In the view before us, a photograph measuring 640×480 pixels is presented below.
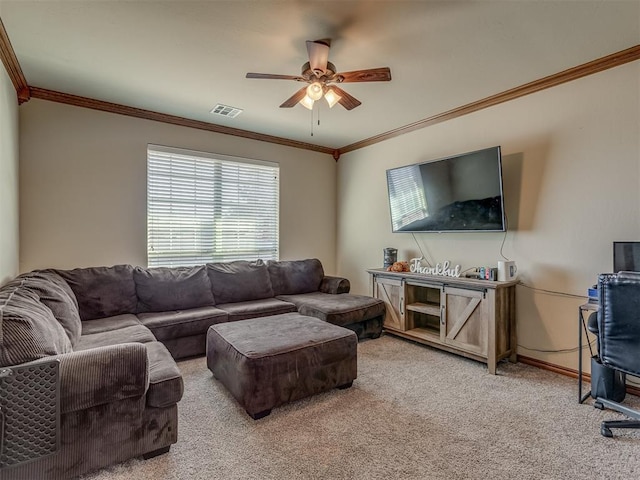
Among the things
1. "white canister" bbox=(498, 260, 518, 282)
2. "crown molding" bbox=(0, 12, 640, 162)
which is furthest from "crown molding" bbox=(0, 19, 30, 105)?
"white canister" bbox=(498, 260, 518, 282)

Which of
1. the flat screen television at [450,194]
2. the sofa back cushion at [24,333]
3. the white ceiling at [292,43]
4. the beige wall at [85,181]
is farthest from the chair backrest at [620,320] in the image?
the beige wall at [85,181]

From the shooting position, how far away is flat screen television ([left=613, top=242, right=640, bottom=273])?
2357 mm

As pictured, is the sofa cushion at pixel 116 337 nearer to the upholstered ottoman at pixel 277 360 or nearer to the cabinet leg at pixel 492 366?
the upholstered ottoman at pixel 277 360

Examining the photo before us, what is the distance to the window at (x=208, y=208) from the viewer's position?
390 cm

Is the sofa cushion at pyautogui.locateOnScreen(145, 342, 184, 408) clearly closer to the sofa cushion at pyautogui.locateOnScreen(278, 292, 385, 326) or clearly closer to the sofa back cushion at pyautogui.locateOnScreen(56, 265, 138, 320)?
the sofa back cushion at pyautogui.locateOnScreen(56, 265, 138, 320)

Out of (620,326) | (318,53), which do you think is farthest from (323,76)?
(620,326)

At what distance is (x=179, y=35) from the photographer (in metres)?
2.29

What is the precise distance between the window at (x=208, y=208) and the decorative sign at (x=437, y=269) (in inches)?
78.9

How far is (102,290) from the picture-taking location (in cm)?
317

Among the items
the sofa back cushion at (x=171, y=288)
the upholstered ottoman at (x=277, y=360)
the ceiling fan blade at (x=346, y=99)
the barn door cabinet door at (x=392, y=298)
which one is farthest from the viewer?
the barn door cabinet door at (x=392, y=298)

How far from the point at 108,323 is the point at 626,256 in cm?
423

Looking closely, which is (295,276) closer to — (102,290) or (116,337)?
(102,290)

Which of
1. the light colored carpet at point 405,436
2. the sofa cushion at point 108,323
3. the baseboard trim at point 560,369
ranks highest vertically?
the sofa cushion at point 108,323

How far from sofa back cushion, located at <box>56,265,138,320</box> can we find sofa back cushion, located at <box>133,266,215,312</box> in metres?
0.09
